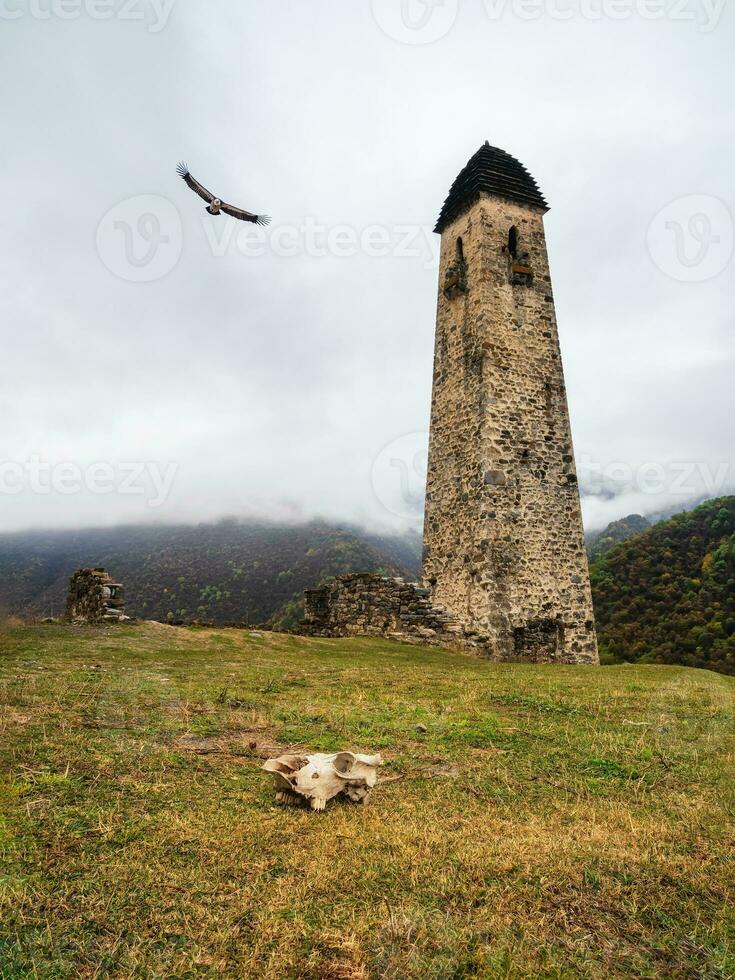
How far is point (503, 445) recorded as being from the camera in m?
17.1

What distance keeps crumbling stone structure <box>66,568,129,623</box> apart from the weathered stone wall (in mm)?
5887

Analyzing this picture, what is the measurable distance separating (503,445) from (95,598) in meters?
11.5

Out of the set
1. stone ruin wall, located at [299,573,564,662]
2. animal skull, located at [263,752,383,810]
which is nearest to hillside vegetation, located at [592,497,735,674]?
stone ruin wall, located at [299,573,564,662]

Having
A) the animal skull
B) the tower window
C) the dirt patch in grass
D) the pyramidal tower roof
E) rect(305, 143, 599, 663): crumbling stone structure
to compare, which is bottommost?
the dirt patch in grass

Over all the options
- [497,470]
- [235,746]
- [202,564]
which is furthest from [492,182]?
[202,564]

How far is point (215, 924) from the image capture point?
98.4 inches

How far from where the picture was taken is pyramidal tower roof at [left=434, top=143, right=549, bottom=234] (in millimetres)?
19375

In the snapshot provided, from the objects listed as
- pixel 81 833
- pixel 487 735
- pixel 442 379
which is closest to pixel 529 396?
pixel 442 379

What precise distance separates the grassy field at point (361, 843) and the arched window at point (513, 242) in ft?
52.3

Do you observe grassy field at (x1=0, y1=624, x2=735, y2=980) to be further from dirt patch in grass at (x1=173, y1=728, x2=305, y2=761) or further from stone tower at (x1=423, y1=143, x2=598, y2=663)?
stone tower at (x1=423, y1=143, x2=598, y2=663)

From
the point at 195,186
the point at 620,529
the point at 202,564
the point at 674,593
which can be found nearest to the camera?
the point at 195,186

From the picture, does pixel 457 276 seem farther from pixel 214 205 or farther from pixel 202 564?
pixel 202 564

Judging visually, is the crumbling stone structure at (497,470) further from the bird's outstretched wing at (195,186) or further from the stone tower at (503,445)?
the bird's outstretched wing at (195,186)

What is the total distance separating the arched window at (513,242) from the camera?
19.2 metres
